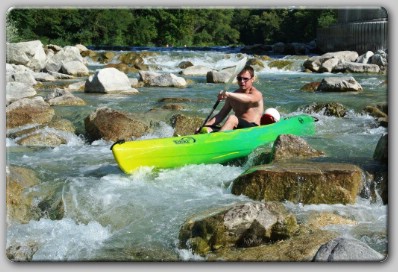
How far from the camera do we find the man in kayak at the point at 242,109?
446 centimetres

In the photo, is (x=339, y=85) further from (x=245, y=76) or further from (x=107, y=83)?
(x=245, y=76)

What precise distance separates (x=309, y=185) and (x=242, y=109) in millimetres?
1422

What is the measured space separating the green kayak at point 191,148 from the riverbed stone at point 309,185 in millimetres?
823

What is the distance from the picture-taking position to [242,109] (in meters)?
4.72

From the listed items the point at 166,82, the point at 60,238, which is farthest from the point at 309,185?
the point at 166,82

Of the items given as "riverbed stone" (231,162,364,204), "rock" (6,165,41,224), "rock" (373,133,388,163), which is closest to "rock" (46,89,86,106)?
"rock" (6,165,41,224)

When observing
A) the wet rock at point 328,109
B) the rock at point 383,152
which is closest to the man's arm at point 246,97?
the rock at point 383,152

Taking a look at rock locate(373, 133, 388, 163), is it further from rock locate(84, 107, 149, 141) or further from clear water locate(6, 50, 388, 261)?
rock locate(84, 107, 149, 141)

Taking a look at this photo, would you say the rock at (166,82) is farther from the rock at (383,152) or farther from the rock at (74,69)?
the rock at (383,152)

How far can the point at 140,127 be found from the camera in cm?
578

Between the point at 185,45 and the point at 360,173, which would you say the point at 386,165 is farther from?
the point at 185,45

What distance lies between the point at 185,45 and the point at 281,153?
6105 millimetres

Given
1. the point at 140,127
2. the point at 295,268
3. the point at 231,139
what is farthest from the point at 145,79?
the point at 295,268

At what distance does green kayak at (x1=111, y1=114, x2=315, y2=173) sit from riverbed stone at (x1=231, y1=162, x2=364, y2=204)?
32.4 inches
